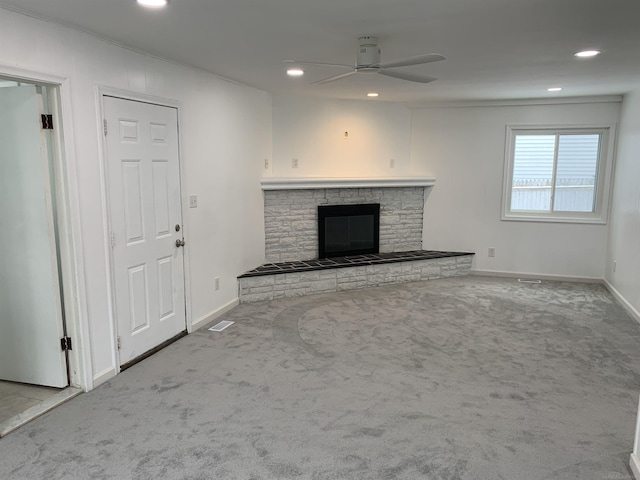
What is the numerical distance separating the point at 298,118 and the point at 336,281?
2.12m

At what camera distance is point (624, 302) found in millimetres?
4863

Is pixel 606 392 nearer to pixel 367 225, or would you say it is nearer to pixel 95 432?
pixel 95 432

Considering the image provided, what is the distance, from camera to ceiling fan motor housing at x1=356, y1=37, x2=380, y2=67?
2.88m

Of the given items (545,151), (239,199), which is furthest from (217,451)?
(545,151)

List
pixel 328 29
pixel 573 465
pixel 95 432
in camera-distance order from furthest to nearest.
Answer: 1. pixel 328 29
2. pixel 95 432
3. pixel 573 465

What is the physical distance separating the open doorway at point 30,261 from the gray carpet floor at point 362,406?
0.37 metres

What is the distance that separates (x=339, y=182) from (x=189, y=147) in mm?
2247

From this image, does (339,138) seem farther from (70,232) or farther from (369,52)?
(70,232)

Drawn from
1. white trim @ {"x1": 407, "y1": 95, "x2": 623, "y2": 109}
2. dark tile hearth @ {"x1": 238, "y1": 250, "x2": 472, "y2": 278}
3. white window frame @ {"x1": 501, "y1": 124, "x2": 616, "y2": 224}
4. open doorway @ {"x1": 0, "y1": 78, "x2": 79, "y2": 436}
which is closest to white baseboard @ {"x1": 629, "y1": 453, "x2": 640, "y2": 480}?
open doorway @ {"x1": 0, "y1": 78, "x2": 79, "y2": 436}

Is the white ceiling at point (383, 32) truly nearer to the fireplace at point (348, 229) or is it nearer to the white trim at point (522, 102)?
the white trim at point (522, 102)

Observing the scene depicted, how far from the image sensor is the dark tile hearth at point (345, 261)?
5202 millimetres

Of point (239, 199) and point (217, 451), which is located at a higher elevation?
point (239, 199)

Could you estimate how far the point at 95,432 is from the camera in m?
2.50

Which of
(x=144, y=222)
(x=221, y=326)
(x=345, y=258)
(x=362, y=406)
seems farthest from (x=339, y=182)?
(x=362, y=406)
